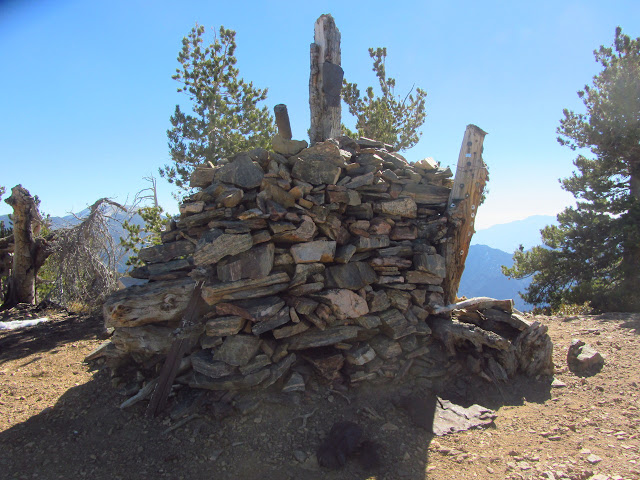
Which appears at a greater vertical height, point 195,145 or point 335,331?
point 195,145

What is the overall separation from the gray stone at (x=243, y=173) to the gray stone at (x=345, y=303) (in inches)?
84.4

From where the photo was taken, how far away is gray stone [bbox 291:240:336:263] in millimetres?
6120

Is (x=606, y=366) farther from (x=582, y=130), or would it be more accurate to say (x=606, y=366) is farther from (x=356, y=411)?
(x=582, y=130)

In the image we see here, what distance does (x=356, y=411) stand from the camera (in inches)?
225

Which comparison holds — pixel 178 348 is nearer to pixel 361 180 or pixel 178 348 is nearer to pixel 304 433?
pixel 304 433

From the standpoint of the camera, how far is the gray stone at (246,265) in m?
5.82

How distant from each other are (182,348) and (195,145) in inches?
487

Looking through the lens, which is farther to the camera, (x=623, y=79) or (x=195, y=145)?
(x=195, y=145)

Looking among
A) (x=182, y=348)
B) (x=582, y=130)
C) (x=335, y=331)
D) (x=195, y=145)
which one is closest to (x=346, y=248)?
(x=335, y=331)

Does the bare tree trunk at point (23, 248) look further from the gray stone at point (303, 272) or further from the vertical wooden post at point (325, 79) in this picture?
the gray stone at point (303, 272)

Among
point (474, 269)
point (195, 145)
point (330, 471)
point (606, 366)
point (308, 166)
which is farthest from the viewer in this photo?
point (474, 269)

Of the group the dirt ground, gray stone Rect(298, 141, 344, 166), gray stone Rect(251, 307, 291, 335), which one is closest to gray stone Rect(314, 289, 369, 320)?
gray stone Rect(251, 307, 291, 335)

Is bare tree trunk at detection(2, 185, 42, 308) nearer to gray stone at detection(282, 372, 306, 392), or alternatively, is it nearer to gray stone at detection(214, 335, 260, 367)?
gray stone at detection(214, 335, 260, 367)

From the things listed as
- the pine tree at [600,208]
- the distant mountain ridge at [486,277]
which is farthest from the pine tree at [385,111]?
the distant mountain ridge at [486,277]
